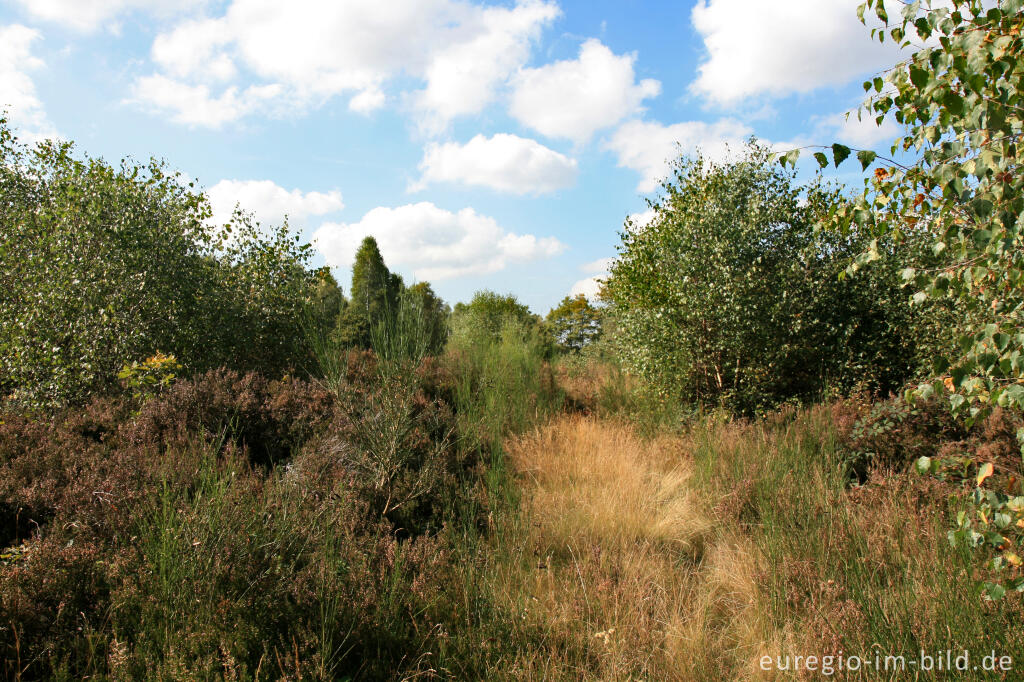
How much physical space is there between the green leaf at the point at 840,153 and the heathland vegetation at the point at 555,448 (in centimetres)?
12

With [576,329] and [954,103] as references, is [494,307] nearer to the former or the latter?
[576,329]

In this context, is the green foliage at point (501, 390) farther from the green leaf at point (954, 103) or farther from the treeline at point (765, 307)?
the green leaf at point (954, 103)

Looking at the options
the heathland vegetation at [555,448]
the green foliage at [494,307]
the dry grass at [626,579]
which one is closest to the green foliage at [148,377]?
the heathland vegetation at [555,448]

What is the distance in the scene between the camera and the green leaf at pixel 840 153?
1.92 meters

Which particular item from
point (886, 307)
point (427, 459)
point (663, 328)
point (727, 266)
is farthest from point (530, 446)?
point (886, 307)

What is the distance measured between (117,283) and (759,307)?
6.84m

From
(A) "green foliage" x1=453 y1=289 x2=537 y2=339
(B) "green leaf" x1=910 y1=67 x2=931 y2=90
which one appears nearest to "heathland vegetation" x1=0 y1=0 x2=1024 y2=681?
(B) "green leaf" x1=910 y1=67 x2=931 y2=90

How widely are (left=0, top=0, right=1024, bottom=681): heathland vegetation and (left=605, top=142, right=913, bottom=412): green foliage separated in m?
0.04

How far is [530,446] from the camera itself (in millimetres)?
5574

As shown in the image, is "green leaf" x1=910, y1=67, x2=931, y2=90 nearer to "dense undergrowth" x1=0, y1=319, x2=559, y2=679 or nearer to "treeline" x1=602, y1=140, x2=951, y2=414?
"dense undergrowth" x1=0, y1=319, x2=559, y2=679

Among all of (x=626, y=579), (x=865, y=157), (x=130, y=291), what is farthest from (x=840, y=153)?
(x=130, y=291)

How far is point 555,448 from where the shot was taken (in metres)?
5.66

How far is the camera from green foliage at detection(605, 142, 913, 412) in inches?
254

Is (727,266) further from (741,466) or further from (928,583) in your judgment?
(928,583)
